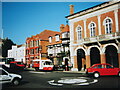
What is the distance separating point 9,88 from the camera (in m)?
11.6

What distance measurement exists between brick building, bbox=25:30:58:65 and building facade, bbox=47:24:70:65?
116 inches

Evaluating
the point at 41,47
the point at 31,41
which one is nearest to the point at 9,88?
the point at 41,47

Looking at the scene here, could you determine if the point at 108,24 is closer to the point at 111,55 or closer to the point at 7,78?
the point at 111,55

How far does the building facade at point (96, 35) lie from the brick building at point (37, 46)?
15.8 metres

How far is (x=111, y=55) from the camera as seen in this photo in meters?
26.4

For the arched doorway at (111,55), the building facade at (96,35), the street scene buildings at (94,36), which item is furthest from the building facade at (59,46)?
the arched doorway at (111,55)

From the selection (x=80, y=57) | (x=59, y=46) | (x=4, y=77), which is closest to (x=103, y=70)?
(x=4, y=77)

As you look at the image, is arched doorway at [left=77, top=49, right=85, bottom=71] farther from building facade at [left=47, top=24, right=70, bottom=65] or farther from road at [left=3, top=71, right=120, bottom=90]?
road at [left=3, top=71, right=120, bottom=90]

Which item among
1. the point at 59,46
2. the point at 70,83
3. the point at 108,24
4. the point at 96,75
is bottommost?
the point at 70,83

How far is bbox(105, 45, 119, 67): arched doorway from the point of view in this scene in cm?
2591

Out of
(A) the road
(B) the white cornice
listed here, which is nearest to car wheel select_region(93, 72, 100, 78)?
(A) the road

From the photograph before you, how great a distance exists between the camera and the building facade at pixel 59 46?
35.9 m

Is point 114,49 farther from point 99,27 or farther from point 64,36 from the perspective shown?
point 64,36

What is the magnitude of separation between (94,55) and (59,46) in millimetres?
12193
